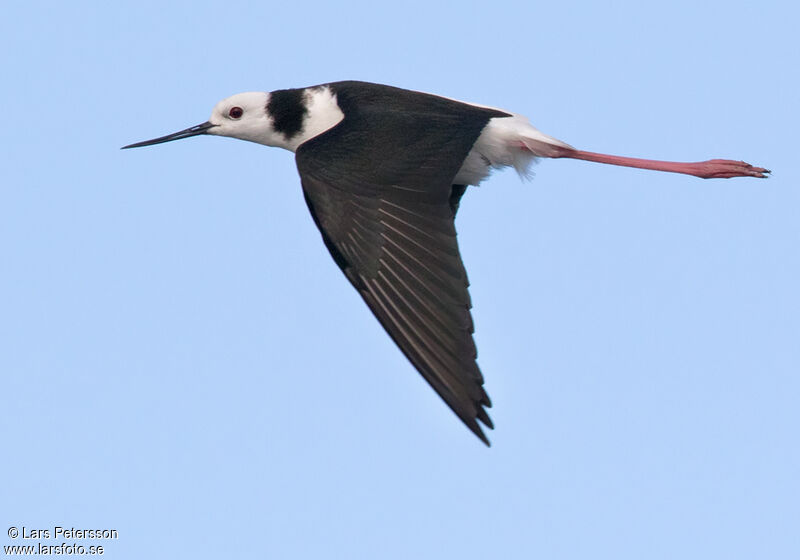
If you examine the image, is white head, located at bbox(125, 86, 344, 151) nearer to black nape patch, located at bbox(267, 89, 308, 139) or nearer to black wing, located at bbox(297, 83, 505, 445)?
black nape patch, located at bbox(267, 89, 308, 139)

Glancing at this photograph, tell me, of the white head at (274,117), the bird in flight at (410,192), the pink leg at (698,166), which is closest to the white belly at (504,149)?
the bird in flight at (410,192)

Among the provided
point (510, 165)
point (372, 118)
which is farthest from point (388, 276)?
point (510, 165)

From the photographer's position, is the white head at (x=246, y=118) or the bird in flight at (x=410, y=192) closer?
the bird in flight at (x=410, y=192)

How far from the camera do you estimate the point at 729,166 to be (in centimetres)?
988

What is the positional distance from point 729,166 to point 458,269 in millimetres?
3242

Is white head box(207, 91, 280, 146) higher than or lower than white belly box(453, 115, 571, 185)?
higher

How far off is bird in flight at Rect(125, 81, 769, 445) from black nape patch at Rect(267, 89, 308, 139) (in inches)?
0.4

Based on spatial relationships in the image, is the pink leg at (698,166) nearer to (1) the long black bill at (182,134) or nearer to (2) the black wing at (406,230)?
(2) the black wing at (406,230)

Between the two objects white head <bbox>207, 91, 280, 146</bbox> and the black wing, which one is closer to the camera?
the black wing

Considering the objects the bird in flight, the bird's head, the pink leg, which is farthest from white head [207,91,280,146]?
the pink leg

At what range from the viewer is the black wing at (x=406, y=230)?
7.11m

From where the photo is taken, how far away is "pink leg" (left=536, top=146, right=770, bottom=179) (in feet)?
31.9

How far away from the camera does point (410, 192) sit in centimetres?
780

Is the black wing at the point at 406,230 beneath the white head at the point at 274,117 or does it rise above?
beneath
